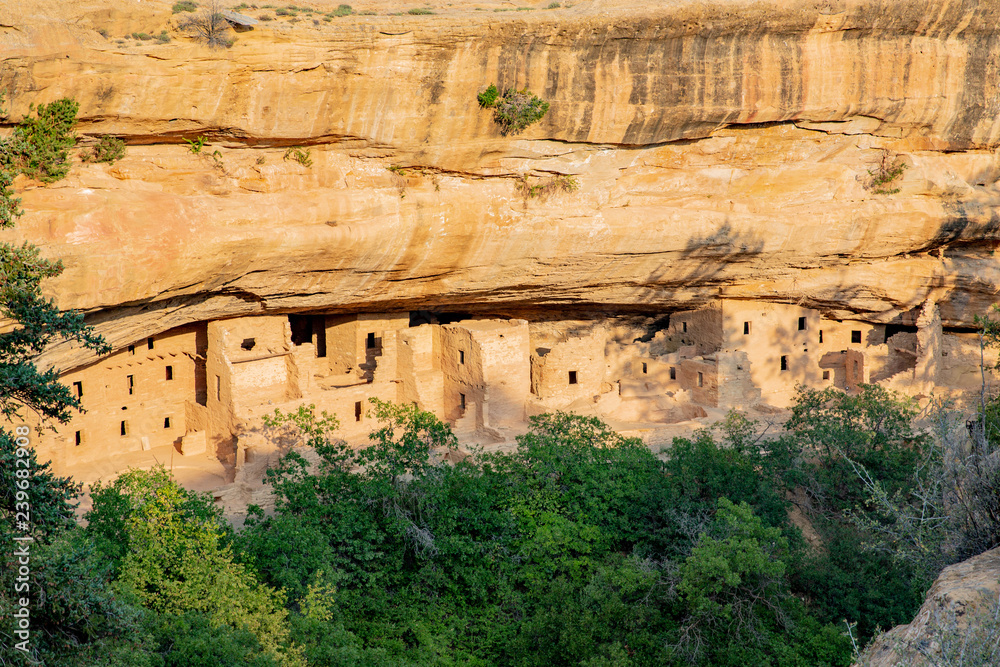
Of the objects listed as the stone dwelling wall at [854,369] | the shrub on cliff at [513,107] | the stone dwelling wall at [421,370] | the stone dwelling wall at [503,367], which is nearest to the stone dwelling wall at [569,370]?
the stone dwelling wall at [503,367]

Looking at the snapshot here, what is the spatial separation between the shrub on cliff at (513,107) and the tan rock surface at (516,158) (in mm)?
245

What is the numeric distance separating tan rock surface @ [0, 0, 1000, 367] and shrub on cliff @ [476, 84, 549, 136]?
245mm

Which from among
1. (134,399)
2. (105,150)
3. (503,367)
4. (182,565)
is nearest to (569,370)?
(503,367)

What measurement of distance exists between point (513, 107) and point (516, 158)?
3.83 ft

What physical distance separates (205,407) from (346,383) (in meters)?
2.98

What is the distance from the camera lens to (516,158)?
19.1 m

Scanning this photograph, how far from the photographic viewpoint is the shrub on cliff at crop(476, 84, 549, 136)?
1802cm

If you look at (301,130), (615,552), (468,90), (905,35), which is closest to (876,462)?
(615,552)

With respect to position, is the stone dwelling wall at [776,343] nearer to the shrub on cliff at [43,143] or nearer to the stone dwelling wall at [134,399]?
the stone dwelling wall at [134,399]

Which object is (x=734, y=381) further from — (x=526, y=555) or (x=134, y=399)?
(x=134, y=399)

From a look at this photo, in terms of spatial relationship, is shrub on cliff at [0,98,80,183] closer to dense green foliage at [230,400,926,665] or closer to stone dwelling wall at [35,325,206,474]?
stone dwelling wall at [35,325,206,474]

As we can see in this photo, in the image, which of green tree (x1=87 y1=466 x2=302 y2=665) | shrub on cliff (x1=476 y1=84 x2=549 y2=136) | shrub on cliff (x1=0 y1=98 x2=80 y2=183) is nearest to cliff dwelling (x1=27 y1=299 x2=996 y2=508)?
green tree (x1=87 y1=466 x2=302 y2=665)

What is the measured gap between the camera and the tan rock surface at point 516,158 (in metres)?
15.6

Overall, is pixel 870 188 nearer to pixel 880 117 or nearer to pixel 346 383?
pixel 880 117
